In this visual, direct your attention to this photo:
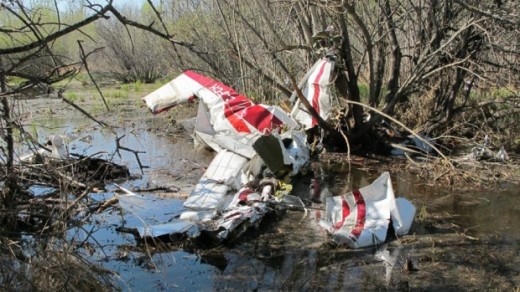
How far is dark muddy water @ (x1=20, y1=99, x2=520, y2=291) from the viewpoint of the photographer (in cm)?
448

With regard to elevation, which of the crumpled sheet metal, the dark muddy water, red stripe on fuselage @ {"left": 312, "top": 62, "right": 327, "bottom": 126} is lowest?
the dark muddy water

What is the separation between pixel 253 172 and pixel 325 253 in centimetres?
225

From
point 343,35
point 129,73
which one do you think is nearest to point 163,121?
point 343,35

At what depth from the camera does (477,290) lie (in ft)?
14.3

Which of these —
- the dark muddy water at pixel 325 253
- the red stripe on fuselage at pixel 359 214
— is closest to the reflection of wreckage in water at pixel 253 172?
the red stripe on fuselage at pixel 359 214

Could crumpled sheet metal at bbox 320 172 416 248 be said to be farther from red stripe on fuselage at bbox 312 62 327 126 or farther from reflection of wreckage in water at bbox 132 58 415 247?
red stripe on fuselage at bbox 312 62 327 126

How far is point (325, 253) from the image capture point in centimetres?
507

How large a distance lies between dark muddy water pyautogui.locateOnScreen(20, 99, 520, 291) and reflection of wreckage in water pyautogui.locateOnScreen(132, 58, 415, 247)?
179 millimetres

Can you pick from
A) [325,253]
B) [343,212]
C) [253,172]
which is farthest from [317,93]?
[325,253]

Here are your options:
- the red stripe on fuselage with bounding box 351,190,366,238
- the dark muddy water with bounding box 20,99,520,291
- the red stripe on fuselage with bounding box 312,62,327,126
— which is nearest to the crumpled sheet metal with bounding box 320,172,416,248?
the red stripe on fuselage with bounding box 351,190,366,238

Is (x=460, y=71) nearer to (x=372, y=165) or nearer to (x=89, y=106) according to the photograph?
(x=372, y=165)

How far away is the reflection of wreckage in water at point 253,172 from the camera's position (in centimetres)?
537

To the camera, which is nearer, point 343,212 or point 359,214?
point 359,214

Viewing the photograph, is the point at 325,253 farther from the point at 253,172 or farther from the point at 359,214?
the point at 253,172
